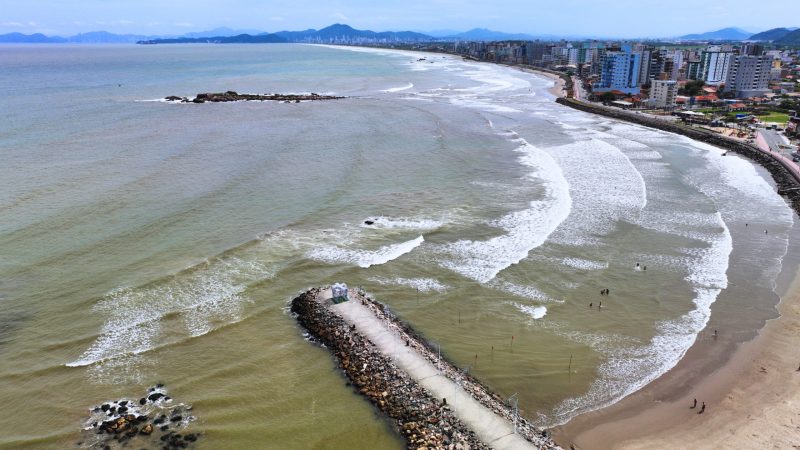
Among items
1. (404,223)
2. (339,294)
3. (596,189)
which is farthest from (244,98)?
(339,294)

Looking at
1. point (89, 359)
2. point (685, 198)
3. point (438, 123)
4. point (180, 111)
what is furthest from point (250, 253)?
point (180, 111)

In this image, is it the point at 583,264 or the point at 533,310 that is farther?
the point at 583,264

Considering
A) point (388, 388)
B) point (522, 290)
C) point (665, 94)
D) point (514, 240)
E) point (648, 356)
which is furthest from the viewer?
point (665, 94)

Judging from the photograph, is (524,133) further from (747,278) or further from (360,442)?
(360,442)

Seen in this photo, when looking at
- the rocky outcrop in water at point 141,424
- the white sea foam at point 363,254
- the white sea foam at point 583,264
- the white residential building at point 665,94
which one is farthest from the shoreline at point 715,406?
the white residential building at point 665,94

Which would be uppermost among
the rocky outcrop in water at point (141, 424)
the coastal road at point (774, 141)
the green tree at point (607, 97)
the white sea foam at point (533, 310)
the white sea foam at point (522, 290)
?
the green tree at point (607, 97)

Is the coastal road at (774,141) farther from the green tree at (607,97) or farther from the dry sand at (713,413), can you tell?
the dry sand at (713,413)

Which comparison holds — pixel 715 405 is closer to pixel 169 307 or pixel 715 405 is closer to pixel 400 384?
pixel 400 384
